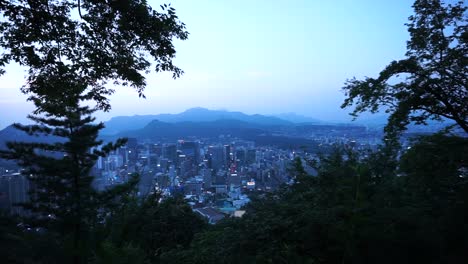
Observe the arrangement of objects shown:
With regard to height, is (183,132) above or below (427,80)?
below

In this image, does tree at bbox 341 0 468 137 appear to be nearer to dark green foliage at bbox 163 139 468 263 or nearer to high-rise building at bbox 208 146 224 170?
dark green foliage at bbox 163 139 468 263

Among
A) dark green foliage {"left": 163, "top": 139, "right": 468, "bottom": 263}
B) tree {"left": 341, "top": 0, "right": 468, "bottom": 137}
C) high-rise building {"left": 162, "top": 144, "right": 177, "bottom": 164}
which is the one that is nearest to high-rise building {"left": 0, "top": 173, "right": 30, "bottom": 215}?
dark green foliage {"left": 163, "top": 139, "right": 468, "bottom": 263}

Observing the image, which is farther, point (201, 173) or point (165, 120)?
point (165, 120)

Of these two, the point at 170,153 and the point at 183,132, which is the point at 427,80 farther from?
the point at 183,132

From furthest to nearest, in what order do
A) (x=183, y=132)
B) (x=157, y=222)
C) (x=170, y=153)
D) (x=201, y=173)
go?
(x=183, y=132) → (x=170, y=153) → (x=201, y=173) → (x=157, y=222)

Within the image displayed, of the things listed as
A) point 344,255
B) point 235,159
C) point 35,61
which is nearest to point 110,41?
point 35,61

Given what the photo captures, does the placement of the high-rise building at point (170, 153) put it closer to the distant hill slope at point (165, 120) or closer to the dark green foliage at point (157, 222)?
the dark green foliage at point (157, 222)

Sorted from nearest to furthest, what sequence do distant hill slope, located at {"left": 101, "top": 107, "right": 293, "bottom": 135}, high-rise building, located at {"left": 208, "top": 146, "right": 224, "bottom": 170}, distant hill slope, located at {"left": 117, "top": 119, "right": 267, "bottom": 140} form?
high-rise building, located at {"left": 208, "top": 146, "right": 224, "bottom": 170} → distant hill slope, located at {"left": 117, "top": 119, "right": 267, "bottom": 140} → distant hill slope, located at {"left": 101, "top": 107, "right": 293, "bottom": 135}

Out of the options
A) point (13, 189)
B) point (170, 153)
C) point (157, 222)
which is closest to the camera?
point (13, 189)

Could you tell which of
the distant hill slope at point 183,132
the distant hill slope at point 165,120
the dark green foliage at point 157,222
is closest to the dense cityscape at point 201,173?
the dark green foliage at point 157,222

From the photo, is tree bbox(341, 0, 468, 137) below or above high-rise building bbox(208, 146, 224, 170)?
above

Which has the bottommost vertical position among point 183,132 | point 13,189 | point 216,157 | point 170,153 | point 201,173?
point 201,173

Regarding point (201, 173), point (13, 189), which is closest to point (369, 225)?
point (13, 189)
